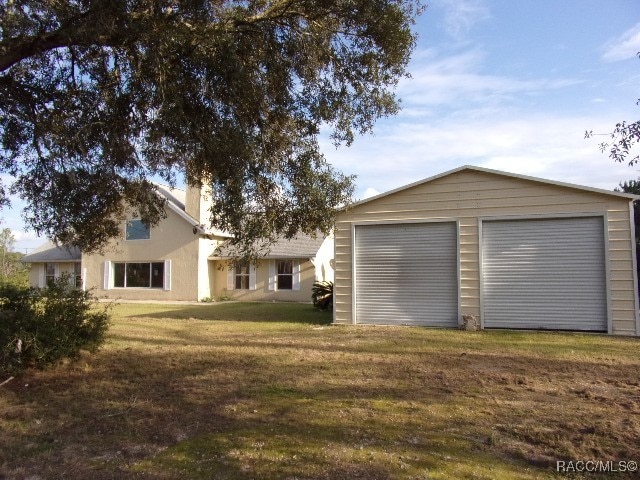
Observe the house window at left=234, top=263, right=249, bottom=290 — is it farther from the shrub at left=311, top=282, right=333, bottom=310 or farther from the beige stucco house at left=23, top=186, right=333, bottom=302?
the shrub at left=311, top=282, right=333, bottom=310

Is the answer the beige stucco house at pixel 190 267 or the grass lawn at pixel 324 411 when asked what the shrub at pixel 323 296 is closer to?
the beige stucco house at pixel 190 267

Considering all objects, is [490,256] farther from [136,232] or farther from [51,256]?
[51,256]

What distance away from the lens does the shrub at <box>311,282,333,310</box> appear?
709 inches

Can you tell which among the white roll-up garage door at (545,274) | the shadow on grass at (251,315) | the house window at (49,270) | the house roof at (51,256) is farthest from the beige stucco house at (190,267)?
the white roll-up garage door at (545,274)


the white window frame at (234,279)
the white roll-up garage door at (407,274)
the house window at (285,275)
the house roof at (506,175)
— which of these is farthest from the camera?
the white window frame at (234,279)

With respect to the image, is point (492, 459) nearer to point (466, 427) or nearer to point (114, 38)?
point (466, 427)

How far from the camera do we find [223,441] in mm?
4992

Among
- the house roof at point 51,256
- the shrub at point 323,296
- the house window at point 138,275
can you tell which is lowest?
the shrub at point 323,296

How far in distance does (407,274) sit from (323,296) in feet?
16.1

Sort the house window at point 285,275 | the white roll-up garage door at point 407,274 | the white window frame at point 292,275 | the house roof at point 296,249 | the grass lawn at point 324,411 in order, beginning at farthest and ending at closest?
the house window at point 285,275 → the white window frame at point 292,275 → the house roof at point 296,249 → the white roll-up garage door at point 407,274 → the grass lawn at point 324,411

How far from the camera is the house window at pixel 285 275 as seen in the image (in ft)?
81.2

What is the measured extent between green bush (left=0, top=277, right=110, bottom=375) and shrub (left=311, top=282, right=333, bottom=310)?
33.2 feet

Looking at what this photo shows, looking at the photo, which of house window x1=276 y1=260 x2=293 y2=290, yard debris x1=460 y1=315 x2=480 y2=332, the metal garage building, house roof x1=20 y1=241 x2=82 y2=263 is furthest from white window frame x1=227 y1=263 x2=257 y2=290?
yard debris x1=460 y1=315 x2=480 y2=332

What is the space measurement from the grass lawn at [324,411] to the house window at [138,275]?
16.0 m
